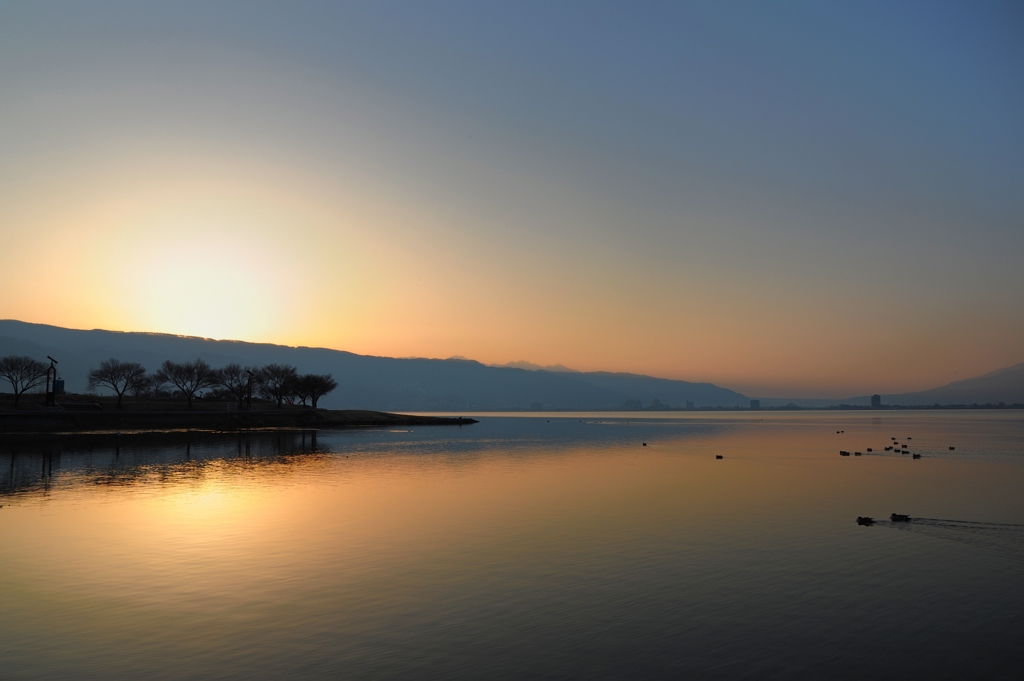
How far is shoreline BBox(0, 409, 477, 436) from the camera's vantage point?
114062mm

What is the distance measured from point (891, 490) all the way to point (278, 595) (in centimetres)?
4970

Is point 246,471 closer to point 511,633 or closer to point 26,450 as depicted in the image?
point 26,450

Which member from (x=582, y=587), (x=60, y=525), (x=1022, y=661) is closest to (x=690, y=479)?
(x=582, y=587)

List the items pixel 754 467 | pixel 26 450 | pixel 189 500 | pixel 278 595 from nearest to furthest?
pixel 278 595
pixel 189 500
pixel 754 467
pixel 26 450

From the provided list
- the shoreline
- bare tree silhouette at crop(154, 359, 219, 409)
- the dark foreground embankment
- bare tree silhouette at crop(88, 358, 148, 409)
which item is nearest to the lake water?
the shoreline

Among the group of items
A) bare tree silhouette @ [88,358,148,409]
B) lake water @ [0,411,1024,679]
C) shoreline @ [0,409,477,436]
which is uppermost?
bare tree silhouette @ [88,358,148,409]

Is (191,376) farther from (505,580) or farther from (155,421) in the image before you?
(505,580)

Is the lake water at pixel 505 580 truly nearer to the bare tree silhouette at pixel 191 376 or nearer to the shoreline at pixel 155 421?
the shoreline at pixel 155 421

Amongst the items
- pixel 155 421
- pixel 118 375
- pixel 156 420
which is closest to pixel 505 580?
pixel 155 421

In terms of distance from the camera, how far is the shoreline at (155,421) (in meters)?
114

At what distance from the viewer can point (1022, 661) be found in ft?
56.3

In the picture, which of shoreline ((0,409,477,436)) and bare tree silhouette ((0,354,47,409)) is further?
bare tree silhouette ((0,354,47,409))

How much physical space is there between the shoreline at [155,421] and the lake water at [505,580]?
75511 millimetres

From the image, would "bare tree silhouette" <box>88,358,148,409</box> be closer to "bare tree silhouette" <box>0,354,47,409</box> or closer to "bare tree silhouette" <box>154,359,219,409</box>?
"bare tree silhouette" <box>154,359,219,409</box>
